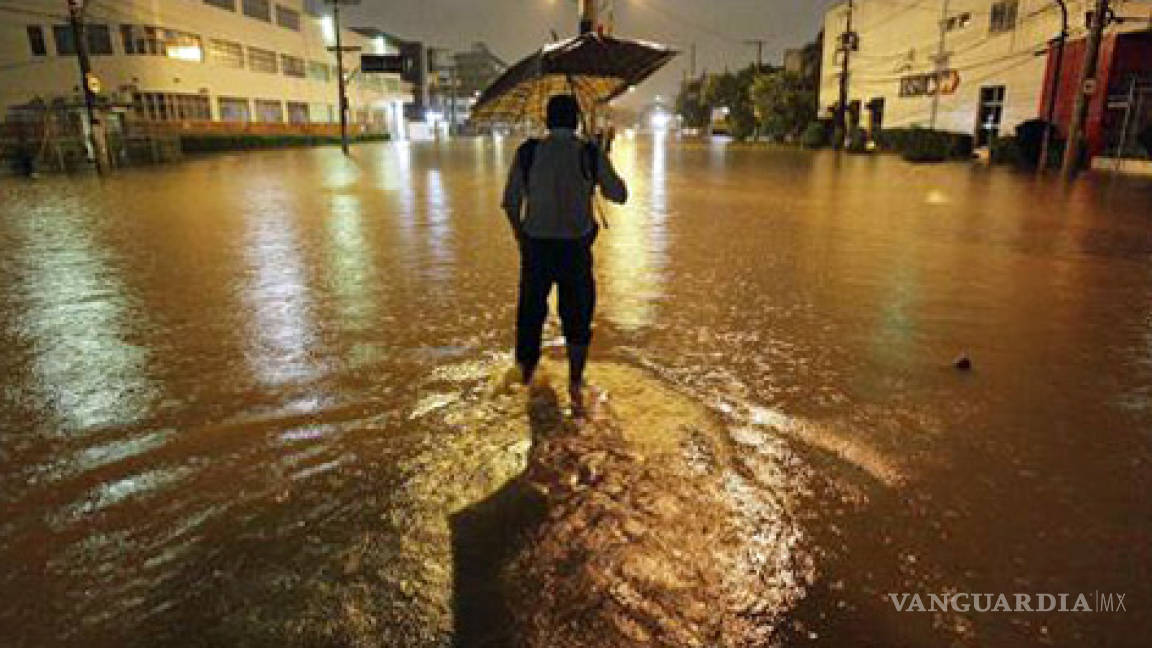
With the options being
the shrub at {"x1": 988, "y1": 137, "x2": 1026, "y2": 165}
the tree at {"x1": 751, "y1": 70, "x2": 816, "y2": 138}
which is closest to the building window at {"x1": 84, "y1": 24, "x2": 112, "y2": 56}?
the tree at {"x1": 751, "y1": 70, "x2": 816, "y2": 138}

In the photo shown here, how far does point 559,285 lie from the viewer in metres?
4.36

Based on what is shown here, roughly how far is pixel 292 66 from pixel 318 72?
4.78m

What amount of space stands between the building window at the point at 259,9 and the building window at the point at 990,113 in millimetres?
43658

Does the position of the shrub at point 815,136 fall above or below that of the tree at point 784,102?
below

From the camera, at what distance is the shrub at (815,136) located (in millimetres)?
45469

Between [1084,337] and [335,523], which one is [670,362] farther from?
[1084,337]

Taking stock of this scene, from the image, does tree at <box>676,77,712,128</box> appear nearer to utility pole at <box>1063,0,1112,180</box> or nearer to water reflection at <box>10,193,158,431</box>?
utility pole at <box>1063,0,1112,180</box>

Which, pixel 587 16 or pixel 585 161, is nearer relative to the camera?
pixel 585 161

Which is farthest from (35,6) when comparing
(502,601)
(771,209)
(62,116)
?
(502,601)

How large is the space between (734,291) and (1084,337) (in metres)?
2.87

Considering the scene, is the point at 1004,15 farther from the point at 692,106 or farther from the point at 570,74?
the point at 692,106

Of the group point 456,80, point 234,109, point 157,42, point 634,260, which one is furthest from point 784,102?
point 456,80

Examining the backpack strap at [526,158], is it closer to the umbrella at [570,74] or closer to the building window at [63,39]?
the umbrella at [570,74]

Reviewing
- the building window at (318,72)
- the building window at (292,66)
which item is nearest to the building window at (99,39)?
the building window at (292,66)
